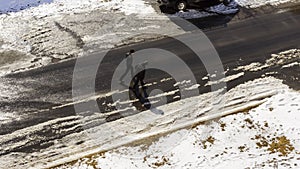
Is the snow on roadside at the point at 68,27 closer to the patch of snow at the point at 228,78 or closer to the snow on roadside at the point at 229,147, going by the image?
the patch of snow at the point at 228,78

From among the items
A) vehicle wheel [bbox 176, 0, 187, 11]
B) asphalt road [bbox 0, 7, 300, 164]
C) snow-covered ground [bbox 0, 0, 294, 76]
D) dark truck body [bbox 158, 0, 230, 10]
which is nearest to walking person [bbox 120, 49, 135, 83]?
asphalt road [bbox 0, 7, 300, 164]

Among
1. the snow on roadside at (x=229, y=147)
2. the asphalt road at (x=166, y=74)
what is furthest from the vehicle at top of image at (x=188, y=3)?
the snow on roadside at (x=229, y=147)

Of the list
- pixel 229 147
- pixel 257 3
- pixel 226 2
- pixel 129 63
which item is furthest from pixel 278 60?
pixel 129 63

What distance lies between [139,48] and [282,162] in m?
7.12

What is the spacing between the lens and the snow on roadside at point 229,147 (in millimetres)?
10305

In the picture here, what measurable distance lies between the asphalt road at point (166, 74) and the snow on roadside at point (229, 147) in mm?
1516

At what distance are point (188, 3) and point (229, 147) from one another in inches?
327

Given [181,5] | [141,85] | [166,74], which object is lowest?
[141,85]

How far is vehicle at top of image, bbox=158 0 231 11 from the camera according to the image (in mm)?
16597

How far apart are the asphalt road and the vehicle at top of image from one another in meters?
1.85

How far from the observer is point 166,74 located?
13.3 m

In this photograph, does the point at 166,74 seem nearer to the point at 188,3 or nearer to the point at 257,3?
the point at 188,3

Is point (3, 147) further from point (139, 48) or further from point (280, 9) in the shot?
point (280, 9)

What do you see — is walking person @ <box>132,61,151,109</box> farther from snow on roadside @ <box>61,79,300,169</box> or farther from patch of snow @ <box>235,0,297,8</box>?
patch of snow @ <box>235,0,297,8</box>
